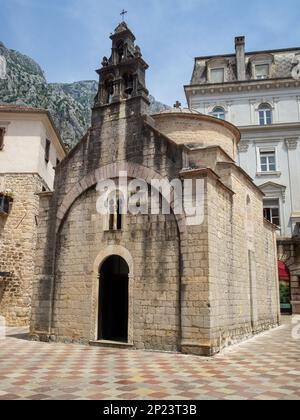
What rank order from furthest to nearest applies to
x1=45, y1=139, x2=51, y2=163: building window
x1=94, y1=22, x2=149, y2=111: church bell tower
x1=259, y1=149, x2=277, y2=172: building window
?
x1=259, y1=149, x2=277, y2=172: building window → x1=45, y1=139, x2=51, y2=163: building window → x1=94, y1=22, x2=149, y2=111: church bell tower

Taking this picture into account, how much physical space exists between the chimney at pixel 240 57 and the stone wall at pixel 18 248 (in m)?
19.3

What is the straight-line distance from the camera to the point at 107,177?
12844 mm

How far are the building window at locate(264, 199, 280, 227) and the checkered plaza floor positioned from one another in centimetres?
1715

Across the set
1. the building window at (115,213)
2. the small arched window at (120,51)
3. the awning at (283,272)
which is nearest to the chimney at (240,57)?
the awning at (283,272)

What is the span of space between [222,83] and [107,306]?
2333cm

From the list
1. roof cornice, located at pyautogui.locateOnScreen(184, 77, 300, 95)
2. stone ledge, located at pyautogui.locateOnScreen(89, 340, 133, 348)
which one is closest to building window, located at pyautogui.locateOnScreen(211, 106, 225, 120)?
roof cornice, located at pyautogui.locateOnScreen(184, 77, 300, 95)

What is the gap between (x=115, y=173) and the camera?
12680 millimetres

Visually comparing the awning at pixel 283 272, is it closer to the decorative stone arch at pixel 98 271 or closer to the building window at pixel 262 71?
the building window at pixel 262 71

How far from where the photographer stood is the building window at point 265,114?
30094 mm

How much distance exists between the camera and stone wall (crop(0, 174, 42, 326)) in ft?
62.1

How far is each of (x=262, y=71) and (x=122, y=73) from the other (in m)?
21.2

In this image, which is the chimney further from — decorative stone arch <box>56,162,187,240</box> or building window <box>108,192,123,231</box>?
building window <box>108,192,123,231</box>

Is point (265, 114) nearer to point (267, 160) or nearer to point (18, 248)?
point (267, 160)
